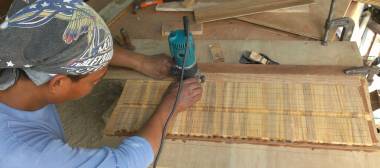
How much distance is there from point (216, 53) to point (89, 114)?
1507mm

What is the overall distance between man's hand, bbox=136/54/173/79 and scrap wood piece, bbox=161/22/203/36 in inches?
11.8

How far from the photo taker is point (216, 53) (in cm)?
165

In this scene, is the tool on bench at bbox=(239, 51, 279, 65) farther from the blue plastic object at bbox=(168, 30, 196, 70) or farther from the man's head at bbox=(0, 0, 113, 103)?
the man's head at bbox=(0, 0, 113, 103)

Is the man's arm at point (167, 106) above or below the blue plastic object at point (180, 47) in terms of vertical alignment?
below

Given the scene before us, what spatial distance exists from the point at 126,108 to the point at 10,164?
0.49 meters

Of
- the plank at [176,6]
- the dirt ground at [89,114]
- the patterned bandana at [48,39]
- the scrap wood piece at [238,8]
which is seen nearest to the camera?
the patterned bandana at [48,39]

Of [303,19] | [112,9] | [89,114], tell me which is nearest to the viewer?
[303,19]

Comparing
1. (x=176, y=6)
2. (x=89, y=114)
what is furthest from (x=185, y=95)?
(x=89, y=114)

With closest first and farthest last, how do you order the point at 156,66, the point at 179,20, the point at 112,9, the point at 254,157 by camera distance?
the point at 254,157
the point at 156,66
the point at 179,20
the point at 112,9

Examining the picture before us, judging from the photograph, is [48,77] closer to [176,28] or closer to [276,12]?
[176,28]

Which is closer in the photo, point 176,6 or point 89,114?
point 176,6

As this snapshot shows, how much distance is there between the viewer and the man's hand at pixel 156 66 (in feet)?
5.00

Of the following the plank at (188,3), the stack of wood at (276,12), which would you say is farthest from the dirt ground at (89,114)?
the stack of wood at (276,12)

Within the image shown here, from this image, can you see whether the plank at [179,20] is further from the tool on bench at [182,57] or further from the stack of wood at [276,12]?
the tool on bench at [182,57]
